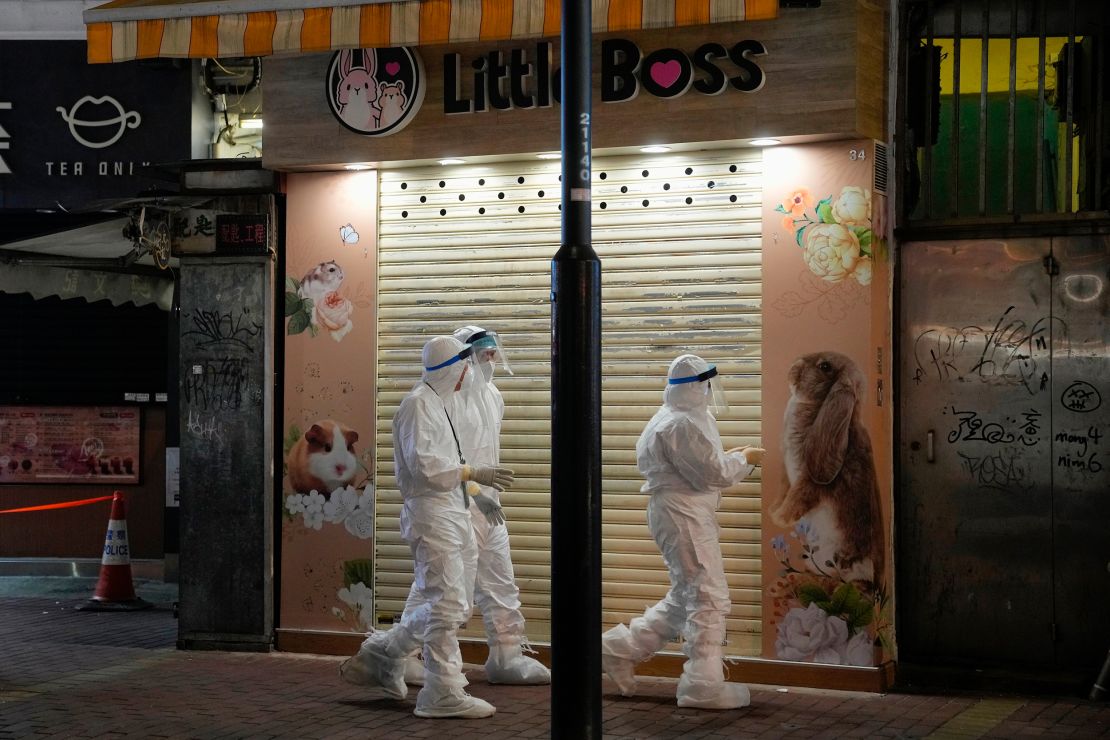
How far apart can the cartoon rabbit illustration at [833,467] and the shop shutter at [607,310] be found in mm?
325

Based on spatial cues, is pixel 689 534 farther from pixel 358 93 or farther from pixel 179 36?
pixel 179 36

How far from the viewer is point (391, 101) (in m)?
10.2

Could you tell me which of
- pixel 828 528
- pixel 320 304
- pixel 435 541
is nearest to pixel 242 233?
pixel 320 304

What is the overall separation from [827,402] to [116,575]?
699 cm

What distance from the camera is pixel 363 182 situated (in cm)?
1048

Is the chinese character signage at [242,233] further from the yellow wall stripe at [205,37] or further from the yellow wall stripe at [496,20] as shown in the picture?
the yellow wall stripe at [496,20]

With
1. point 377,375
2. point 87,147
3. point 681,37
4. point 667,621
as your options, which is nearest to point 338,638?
point 377,375

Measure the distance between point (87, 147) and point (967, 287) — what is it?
956 centimetres

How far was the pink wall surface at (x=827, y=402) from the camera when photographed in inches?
358

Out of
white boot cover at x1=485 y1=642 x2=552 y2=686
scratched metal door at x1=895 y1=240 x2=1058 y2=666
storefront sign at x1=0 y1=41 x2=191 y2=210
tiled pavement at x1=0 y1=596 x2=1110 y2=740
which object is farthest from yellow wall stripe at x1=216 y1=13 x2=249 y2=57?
storefront sign at x1=0 y1=41 x2=191 y2=210

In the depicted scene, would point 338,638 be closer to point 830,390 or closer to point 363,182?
point 363,182

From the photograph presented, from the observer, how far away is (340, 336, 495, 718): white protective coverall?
27.5 feet

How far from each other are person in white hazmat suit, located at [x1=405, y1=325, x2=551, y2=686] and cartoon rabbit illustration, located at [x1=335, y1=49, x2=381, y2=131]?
71.4 inches

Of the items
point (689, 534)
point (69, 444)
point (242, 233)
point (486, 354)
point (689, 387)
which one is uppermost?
point (242, 233)
